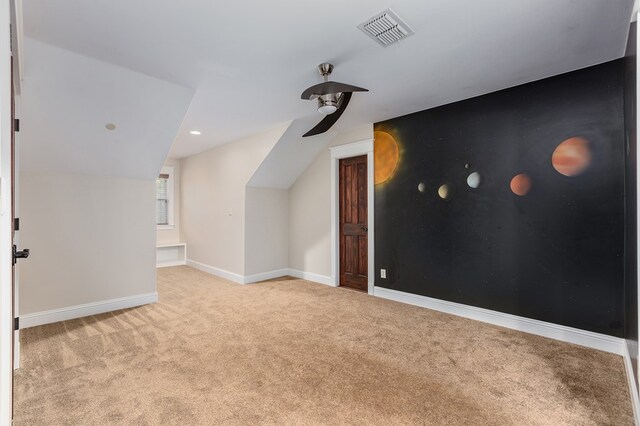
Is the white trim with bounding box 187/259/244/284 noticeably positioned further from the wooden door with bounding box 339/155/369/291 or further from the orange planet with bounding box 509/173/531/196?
the orange planet with bounding box 509/173/531/196

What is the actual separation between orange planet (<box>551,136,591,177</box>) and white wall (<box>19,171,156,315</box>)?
4.50 metres

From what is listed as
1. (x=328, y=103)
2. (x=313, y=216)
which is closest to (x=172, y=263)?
(x=313, y=216)

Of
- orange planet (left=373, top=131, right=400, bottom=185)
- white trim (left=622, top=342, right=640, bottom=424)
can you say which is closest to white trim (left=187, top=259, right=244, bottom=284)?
orange planet (left=373, top=131, right=400, bottom=185)

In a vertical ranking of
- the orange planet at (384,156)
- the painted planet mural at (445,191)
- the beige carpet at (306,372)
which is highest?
the orange planet at (384,156)

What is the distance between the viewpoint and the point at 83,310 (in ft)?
11.4

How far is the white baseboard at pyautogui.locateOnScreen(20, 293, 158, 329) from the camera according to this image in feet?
10.5

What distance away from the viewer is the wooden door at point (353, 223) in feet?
15.1

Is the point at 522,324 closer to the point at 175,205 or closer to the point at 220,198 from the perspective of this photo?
the point at 220,198

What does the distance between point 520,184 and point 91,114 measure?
4.12 metres

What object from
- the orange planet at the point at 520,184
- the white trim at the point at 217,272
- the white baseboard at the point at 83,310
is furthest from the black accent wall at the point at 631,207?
the white baseboard at the point at 83,310

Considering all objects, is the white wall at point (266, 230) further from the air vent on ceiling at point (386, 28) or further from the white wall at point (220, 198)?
the air vent on ceiling at point (386, 28)

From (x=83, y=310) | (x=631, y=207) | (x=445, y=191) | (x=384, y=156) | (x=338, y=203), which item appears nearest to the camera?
(x=631, y=207)

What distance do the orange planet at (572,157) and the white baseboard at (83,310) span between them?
469 centimetres

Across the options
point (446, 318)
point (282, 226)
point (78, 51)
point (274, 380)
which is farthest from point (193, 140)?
point (446, 318)
